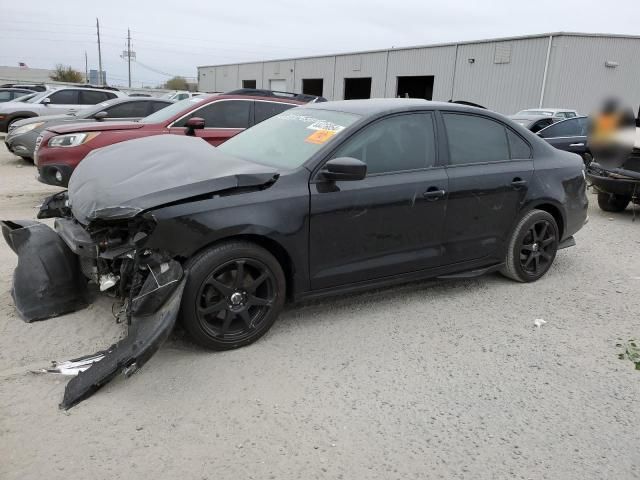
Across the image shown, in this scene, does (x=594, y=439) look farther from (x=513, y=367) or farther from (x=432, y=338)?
(x=432, y=338)

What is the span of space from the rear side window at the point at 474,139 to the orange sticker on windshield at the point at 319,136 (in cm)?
108

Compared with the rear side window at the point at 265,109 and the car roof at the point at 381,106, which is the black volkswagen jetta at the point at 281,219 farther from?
the rear side window at the point at 265,109

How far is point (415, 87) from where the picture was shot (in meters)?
37.4

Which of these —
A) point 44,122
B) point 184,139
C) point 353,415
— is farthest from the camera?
point 44,122

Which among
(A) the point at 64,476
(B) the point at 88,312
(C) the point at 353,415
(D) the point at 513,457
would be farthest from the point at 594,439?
(B) the point at 88,312

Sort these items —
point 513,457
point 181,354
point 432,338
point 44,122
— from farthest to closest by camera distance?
point 44,122 → point 432,338 → point 181,354 → point 513,457

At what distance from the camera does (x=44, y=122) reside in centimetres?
1101

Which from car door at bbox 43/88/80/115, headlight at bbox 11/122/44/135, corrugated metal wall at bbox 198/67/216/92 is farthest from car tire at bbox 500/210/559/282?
corrugated metal wall at bbox 198/67/216/92

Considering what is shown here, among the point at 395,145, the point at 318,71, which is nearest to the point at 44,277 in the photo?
the point at 395,145

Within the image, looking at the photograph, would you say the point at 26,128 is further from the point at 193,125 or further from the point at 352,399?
the point at 352,399

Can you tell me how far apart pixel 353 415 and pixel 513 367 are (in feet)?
4.14

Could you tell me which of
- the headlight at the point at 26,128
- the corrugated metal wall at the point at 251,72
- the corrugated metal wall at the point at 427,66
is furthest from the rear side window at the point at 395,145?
the corrugated metal wall at the point at 251,72

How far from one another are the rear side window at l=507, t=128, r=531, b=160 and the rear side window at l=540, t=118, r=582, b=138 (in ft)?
27.0

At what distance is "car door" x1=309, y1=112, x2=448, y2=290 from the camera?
384 centimetres
